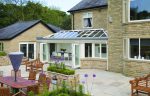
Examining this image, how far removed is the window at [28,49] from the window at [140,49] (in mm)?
16117

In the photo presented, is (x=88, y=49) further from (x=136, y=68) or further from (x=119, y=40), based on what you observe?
(x=136, y=68)

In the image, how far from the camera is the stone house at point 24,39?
32469mm

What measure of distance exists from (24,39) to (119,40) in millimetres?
14560

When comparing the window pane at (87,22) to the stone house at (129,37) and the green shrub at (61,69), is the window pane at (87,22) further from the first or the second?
the green shrub at (61,69)

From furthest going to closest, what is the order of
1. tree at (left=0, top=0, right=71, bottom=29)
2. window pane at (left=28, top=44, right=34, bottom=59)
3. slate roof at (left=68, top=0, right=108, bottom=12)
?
tree at (left=0, top=0, right=71, bottom=29) → window pane at (left=28, top=44, right=34, bottom=59) → slate roof at (left=68, top=0, right=108, bottom=12)

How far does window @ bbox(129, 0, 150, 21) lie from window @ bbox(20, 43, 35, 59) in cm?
1609

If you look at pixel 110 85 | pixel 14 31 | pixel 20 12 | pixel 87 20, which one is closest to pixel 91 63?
pixel 87 20

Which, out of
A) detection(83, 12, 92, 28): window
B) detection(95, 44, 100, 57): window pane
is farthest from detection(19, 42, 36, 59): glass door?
detection(95, 44, 100, 57): window pane

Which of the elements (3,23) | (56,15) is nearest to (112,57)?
(3,23)

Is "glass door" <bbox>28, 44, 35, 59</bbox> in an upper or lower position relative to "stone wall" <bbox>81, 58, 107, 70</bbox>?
upper

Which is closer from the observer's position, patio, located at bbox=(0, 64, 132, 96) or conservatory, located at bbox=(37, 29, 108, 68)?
patio, located at bbox=(0, 64, 132, 96)

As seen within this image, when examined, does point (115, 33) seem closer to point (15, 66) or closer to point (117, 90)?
point (117, 90)

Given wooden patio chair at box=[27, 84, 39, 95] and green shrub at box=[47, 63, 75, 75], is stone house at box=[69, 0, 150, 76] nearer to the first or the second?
green shrub at box=[47, 63, 75, 75]

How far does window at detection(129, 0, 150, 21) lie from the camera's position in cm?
1994
